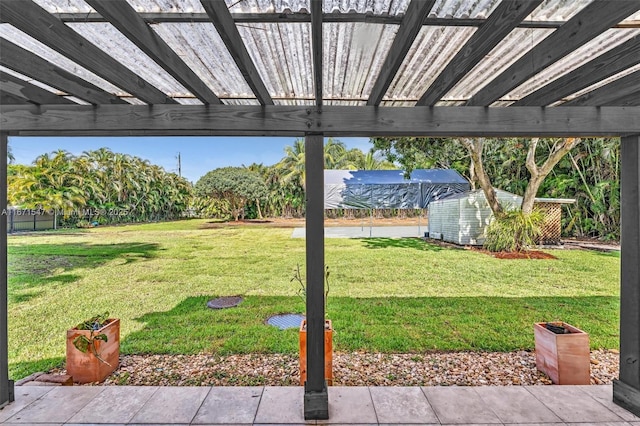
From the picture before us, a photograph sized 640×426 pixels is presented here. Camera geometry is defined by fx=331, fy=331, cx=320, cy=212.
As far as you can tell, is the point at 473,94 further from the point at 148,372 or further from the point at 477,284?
the point at 477,284

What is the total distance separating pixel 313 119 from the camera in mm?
2152

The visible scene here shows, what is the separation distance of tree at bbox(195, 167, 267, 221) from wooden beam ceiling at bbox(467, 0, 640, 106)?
18.0 metres

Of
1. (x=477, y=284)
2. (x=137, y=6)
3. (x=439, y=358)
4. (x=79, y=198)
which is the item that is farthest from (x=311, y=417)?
(x=79, y=198)

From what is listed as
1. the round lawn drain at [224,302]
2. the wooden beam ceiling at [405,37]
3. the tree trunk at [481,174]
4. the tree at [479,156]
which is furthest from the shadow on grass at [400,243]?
the wooden beam ceiling at [405,37]

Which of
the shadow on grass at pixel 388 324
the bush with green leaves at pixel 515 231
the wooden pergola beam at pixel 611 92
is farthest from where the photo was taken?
the bush with green leaves at pixel 515 231

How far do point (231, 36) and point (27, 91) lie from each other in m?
1.53

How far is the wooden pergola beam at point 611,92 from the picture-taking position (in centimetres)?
184

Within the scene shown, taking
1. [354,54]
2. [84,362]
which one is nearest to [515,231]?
[354,54]

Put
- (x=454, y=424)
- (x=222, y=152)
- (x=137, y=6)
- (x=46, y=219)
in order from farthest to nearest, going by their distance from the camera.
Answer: (x=222, y=152) → (x=46, y=219) → (x=454, y=424) → (x=137, y=6)

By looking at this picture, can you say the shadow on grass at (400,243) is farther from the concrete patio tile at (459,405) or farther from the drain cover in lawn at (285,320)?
the concrete patio tile at (459,405)

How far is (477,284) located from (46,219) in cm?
1819

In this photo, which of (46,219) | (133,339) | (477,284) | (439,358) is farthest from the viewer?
(46,219)

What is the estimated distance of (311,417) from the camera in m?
2.12

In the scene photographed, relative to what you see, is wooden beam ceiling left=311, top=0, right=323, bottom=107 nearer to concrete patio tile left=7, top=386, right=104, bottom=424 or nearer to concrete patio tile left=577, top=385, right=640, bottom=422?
concrete patio tile left=7, top=386, right=104, bottom=424
